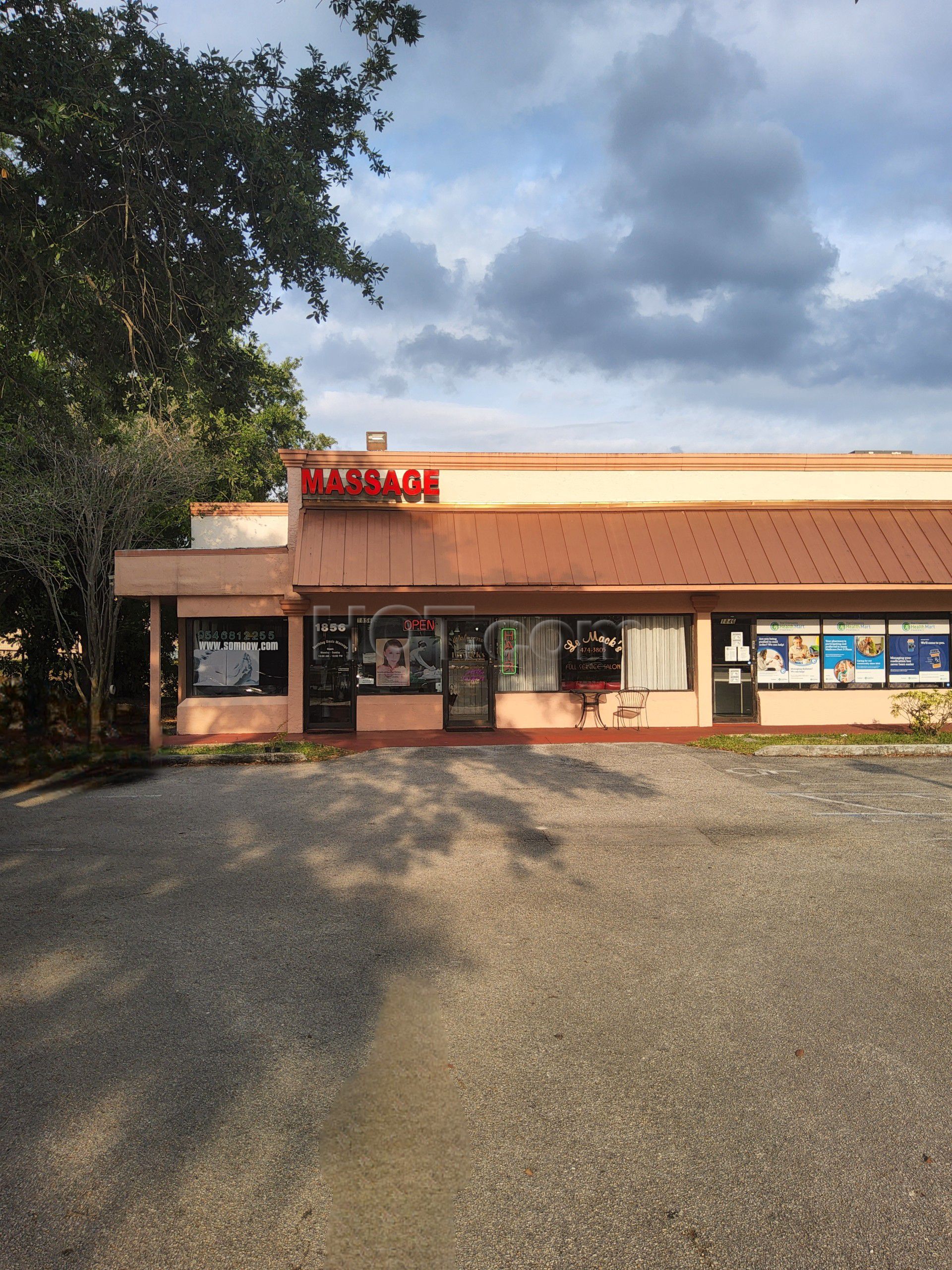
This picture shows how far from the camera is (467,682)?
18781 mm

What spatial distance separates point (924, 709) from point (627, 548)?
21.8ft

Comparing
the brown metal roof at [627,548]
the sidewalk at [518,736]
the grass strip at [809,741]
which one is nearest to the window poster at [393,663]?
the sidewalk at [518,736]

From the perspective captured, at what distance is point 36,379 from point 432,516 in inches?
311

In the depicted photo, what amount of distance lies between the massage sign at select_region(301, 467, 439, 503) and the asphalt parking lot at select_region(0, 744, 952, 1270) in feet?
33.5

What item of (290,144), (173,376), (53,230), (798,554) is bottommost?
(798,554)

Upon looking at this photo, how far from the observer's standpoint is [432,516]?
1867cm

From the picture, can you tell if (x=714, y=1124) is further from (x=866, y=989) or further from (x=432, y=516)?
(x=432, y=516)

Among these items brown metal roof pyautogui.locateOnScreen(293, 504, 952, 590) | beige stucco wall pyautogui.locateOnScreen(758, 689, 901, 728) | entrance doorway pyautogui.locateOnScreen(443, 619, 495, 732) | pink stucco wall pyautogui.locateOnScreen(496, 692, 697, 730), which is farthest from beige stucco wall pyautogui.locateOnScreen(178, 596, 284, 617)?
beige stucco wall pyautogui.locateOnScreen(758, 689, 901, 728)

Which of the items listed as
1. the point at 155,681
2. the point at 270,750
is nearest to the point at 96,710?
the point at 155,681

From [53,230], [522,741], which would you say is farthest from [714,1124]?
[522,741]

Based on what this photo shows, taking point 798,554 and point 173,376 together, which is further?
point 798,554

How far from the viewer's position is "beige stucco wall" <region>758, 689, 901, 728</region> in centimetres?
1930

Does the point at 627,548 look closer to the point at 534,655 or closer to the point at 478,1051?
the point at 534,655

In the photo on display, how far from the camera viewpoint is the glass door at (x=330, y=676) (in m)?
18.7
